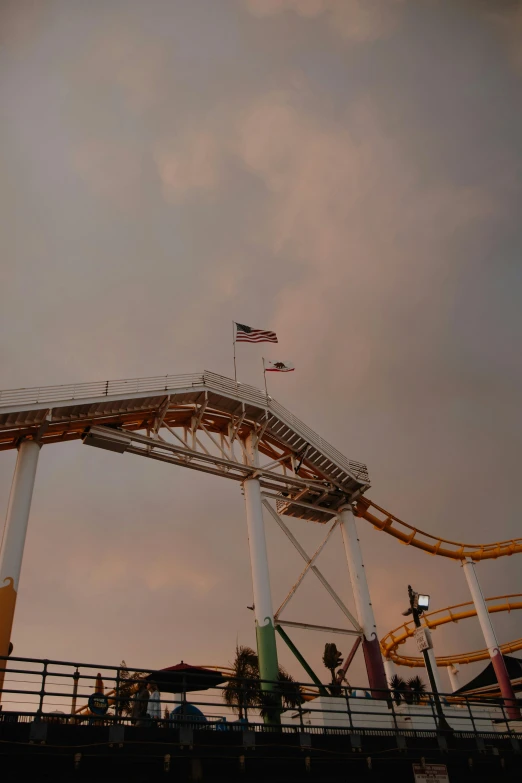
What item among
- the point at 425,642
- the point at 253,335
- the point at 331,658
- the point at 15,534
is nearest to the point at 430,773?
the point at 425,642

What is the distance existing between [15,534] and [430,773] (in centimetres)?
1653

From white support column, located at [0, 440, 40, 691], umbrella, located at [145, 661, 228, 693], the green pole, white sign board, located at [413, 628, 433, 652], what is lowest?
umbrella, located at [145, 661, 228, 693]

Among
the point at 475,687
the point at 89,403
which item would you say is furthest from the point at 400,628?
the point at 89,403

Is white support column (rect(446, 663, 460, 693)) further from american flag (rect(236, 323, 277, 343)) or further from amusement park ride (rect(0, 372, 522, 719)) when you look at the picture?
american flag (rect(236, 323, 277, 343))

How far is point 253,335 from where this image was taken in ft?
107

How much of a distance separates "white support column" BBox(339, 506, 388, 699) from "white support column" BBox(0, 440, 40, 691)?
17212mm

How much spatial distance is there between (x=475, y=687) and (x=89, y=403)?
37.6 m

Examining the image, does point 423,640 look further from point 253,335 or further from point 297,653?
point 253,335

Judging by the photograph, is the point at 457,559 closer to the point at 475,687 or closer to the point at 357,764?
the point at 475,687

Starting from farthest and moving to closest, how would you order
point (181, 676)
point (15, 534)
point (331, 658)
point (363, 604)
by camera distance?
point (363, 604) < point (331, 658) < point (15, 534) < point (181, 676)

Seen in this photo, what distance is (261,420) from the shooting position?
30750mm

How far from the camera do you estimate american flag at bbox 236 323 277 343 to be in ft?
106

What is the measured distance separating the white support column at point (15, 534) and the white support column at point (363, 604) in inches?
678

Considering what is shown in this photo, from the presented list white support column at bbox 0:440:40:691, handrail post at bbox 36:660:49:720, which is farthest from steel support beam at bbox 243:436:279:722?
handrail post at bbox 36:660:49:720
